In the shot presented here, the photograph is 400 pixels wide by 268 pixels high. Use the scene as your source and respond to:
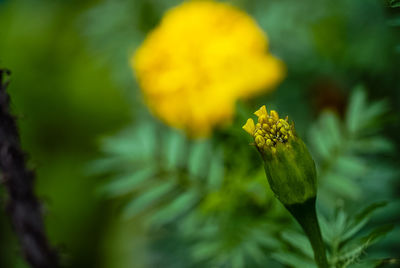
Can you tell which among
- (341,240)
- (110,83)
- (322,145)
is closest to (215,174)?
(322,145)

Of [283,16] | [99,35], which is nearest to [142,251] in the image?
[99,35]

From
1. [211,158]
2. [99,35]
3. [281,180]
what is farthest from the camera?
[99,35]

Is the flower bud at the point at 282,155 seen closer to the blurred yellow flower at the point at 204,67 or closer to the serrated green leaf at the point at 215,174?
the serrated green leaf at the point at 215,174

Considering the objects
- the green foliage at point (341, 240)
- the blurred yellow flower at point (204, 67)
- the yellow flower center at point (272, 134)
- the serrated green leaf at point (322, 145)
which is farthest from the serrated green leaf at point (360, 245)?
the blurred yellow flower at point (204, 67)

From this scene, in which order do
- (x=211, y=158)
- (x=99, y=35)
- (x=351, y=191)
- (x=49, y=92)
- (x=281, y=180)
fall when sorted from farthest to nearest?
(x=49, y=92), (x=99, y=35), (x=211, y=158), (x=351, y=191), (x=281, y=180)

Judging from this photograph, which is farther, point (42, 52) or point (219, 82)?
point (42, 52)

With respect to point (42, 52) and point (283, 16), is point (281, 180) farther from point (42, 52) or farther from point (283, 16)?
point (42, 52)

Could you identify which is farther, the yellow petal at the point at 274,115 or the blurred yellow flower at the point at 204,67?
the blurred yellow flower at the point at 204,67
